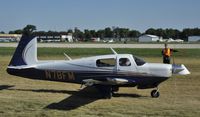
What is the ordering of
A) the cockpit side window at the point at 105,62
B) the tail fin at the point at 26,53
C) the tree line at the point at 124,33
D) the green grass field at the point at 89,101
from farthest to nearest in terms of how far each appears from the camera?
the tree line at the point at 124,33, the tail fin at the point at 26,53, the cockpit side window at the point at 105,62, the green grass field at the point at 89,101

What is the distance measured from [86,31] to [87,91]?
180m

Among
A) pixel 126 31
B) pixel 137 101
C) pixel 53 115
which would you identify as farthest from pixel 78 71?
pixel 126 31

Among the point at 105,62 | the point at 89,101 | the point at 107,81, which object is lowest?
the point at 89,101

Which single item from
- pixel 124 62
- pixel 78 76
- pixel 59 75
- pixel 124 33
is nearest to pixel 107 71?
pixel 124 62

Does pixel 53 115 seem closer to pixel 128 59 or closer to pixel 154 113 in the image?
pixel 154 113

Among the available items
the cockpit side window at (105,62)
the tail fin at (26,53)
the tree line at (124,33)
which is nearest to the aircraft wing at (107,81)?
the cockpit side window at (105,62)

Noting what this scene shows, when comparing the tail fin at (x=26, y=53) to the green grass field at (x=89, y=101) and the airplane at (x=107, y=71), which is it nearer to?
the airplane at (x=107, y=71)

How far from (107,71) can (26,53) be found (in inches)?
133

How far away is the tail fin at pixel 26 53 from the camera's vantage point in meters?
14.3

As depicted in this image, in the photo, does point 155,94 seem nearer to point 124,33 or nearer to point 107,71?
point 107,71

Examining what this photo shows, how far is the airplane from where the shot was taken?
1290 centimetres

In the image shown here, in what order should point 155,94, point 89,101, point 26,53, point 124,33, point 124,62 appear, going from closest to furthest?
point 89,101 → point 124,62 → point 155,94 → point 26,53 → point 124,33

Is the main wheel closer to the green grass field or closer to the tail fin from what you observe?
the green grass field

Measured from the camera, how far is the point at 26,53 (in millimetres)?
14297
